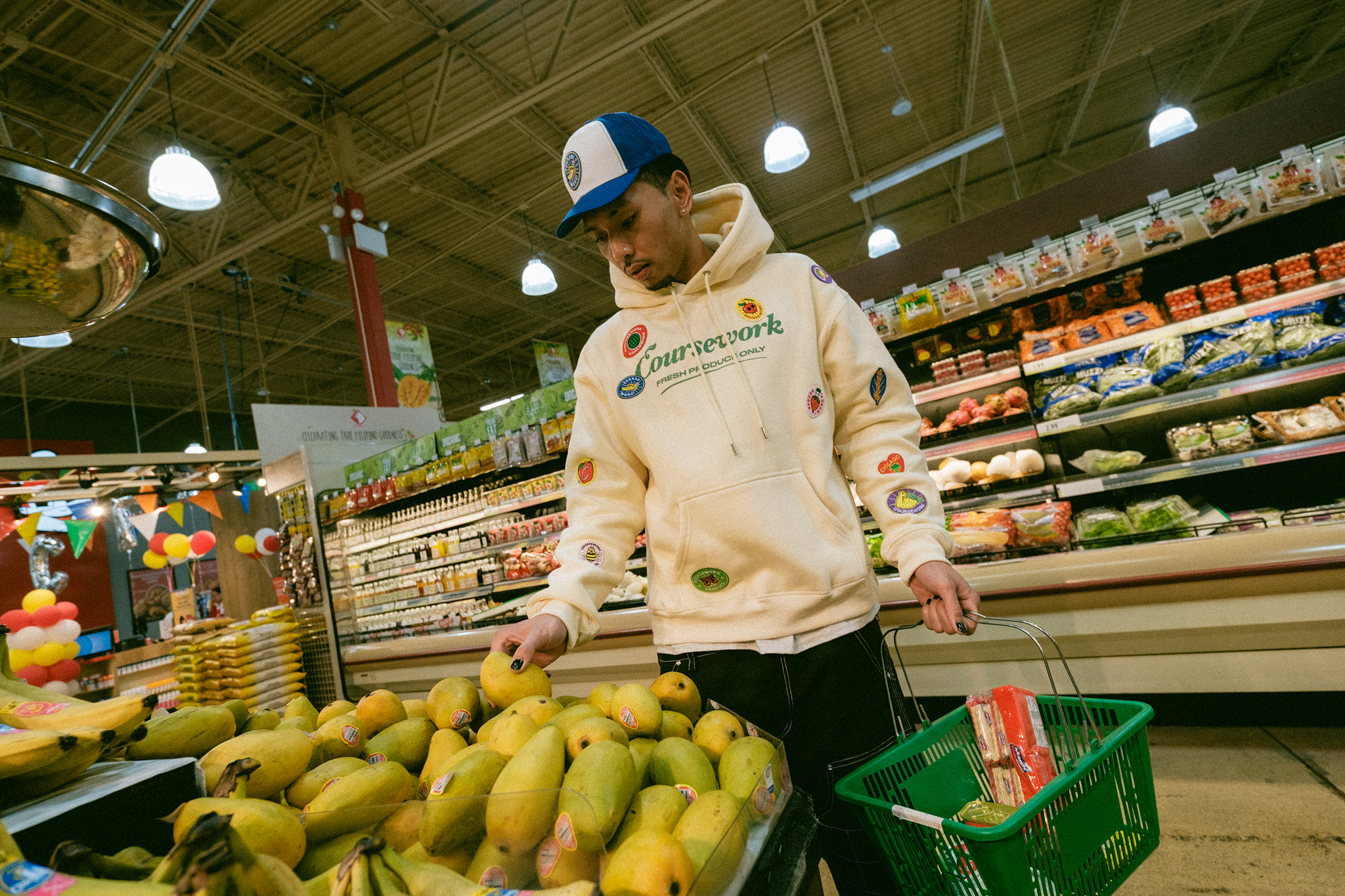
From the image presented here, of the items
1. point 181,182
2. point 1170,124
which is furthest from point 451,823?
point 1170,124

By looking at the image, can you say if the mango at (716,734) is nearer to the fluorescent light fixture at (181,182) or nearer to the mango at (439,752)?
the mango at (439,752)

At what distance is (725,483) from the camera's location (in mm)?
1375

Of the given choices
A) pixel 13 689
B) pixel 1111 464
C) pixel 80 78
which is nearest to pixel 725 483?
pixel 13 689

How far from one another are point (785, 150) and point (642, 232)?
5.41 meters

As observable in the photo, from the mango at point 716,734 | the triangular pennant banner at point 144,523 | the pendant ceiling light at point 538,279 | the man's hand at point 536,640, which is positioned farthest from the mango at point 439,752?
the triangular pennant banner at point 144,523

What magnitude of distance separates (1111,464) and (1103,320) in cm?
68

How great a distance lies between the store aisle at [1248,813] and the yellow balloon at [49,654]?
9197 mm

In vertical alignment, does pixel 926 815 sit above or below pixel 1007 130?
below

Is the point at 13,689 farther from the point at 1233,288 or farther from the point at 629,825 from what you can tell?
the point at 1233,288

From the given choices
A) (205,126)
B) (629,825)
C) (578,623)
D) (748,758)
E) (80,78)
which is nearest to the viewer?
(629,825)

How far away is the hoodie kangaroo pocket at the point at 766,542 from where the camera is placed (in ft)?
4.35

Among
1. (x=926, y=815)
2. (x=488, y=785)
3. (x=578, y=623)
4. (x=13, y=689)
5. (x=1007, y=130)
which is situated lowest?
(x=926, y=815)

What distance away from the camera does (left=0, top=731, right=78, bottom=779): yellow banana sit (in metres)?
0.77

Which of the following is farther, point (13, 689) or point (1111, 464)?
point (1111, 464)
